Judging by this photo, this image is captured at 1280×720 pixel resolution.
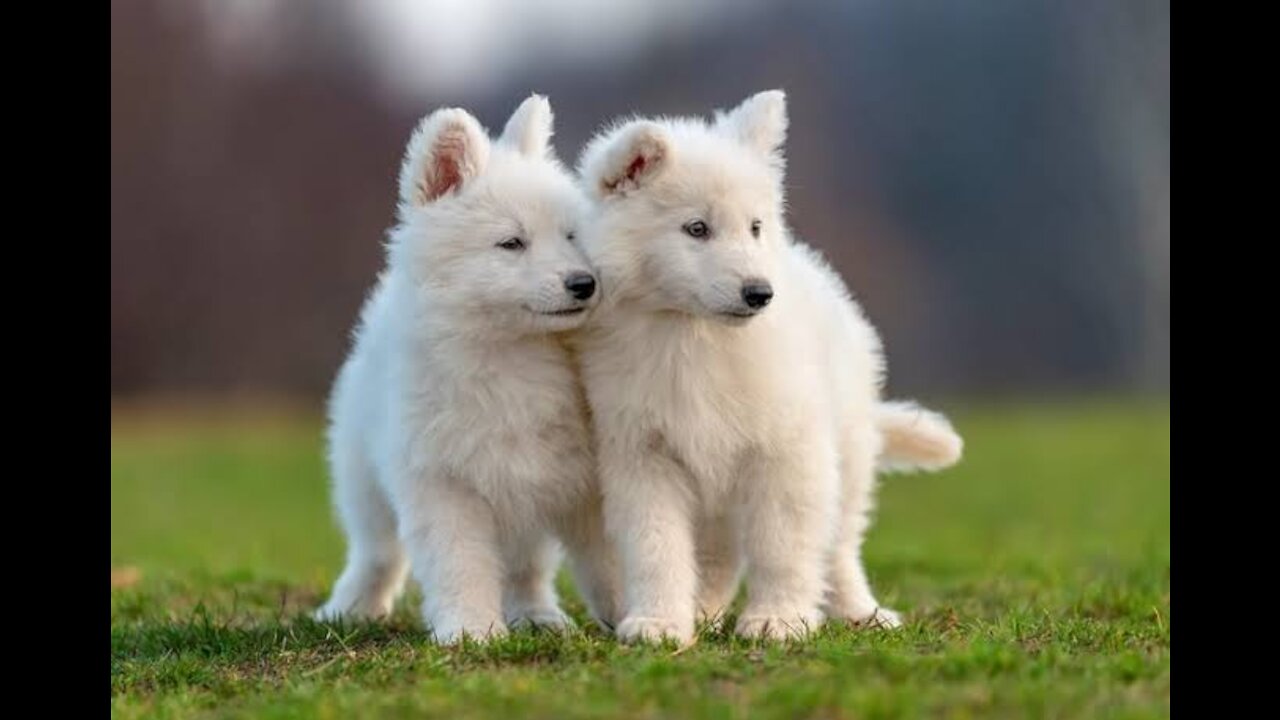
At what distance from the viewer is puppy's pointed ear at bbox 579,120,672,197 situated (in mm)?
6445

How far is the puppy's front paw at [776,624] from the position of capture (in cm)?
649

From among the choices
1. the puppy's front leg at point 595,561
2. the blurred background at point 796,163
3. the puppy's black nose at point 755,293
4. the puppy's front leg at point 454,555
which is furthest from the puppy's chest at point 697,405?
the blurred background at point 796,163

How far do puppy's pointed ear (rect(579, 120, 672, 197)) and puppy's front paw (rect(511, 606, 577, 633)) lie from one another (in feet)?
6.16

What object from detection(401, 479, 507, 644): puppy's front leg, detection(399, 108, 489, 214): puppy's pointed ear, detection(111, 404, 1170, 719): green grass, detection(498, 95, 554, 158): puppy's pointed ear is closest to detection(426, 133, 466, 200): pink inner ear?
detection(399, 108, 489, 214): puppy's pointed ear

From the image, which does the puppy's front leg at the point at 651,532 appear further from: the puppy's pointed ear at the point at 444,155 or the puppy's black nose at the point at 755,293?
the puppy's pointed ear at the point at 444,155

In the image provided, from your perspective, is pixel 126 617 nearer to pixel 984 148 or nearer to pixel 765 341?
pixel 765 341

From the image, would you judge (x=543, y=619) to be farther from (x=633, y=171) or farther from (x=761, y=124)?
(x=761, y=124)

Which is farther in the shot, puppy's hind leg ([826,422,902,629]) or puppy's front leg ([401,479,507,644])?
puppy's hind leg ([826,422,902,629])

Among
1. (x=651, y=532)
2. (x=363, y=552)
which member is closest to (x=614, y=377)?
(x=651, y=532)

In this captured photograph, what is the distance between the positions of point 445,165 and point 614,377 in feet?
3.81

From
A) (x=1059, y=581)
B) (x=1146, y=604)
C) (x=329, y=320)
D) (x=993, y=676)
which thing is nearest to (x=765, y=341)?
(x=993, y=676)

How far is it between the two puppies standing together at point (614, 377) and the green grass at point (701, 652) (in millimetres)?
371

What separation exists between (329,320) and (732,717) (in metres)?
26.3

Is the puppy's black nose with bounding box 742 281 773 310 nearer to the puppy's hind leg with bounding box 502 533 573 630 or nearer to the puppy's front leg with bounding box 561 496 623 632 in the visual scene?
the puppy's front leg with bounding box 561 496 623 632
